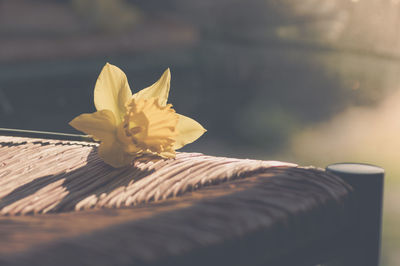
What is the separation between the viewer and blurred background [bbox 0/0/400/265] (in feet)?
11.5

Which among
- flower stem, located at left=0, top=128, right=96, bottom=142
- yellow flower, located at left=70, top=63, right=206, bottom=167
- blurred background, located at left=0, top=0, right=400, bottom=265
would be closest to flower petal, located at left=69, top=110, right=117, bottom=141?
yellow flower, located at left=70, top=63, right=206, bottom=167

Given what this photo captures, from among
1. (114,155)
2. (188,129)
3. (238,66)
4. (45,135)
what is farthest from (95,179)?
(238,66)

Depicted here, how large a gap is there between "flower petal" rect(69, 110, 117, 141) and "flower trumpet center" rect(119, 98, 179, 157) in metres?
0.02

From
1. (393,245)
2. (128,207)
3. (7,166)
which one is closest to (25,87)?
(393,245)

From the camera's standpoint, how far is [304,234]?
448 mm

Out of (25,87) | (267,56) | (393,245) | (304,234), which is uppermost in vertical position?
(267,56)

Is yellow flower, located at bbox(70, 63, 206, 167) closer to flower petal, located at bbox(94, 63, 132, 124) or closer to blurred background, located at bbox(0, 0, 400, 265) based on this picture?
flower petal, located at bbox(94, 63, 132, 124)

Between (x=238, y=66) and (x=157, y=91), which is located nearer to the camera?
(x=157, y=91)

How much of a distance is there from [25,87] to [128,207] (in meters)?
3.24

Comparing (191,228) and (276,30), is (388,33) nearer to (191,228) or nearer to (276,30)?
(276,30)

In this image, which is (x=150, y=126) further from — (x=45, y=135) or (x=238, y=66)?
(x=238, y=66)

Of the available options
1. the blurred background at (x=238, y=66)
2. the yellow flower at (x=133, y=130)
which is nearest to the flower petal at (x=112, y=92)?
the yellow flower at (x=133, y=130)

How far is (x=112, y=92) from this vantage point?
0.63m

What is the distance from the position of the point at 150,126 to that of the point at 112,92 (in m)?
0.08
